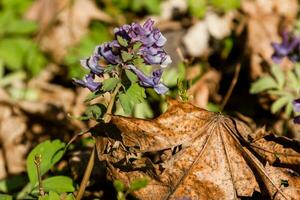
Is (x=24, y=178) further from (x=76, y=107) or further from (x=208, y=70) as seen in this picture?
(x=208, y=70)

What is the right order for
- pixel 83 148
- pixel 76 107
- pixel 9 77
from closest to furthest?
pixel 83 148, pixel 76 107, pixel 9 77

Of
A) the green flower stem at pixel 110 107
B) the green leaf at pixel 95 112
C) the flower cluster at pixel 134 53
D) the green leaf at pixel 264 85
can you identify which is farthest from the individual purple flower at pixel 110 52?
the green leaf at pixel 264 85

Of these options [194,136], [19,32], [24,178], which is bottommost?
[24,178]

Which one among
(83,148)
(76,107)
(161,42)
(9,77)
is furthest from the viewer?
(9,77)

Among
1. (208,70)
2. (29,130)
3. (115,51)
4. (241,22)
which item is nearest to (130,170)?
(115,51)

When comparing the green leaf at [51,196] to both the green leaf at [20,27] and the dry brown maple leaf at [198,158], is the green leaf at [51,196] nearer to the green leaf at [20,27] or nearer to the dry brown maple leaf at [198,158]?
the dry brown maple leaf at [198,158]

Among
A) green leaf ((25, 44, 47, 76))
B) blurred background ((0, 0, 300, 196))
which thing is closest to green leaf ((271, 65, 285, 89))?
blurred background ((0, 0, 300, 196))

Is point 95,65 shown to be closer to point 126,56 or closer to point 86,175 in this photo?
point 126,56

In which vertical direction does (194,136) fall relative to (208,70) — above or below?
below
